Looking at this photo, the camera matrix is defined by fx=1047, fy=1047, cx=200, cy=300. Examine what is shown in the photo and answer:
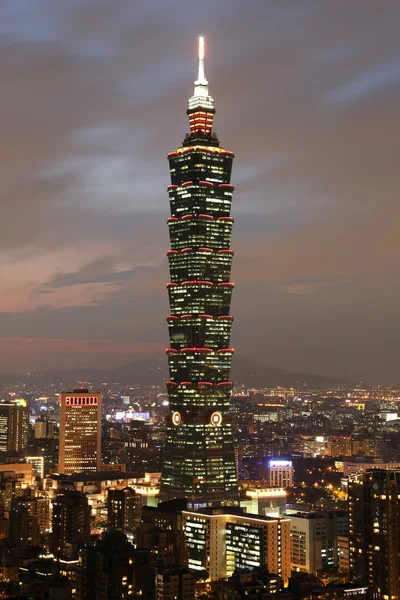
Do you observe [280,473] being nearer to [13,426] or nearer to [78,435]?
[78,435]

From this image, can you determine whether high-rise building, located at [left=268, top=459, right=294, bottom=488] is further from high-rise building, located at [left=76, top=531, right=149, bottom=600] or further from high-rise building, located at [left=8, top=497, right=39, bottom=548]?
high-rise building, located at [left=76, top=531, right=149, bottom=600]

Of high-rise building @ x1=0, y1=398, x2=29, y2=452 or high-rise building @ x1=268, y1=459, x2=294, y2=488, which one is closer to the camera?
high-rise building @ x1=268, y1=459, x2=294, y2=488

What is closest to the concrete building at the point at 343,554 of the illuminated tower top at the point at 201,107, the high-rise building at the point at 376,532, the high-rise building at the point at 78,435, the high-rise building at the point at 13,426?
the high-rise building at the point at 376,532

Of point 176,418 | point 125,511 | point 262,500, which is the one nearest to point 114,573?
point 125,511

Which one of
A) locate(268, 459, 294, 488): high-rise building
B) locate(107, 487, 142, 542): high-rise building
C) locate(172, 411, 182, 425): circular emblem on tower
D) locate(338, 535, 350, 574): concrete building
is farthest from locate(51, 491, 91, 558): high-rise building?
locate(268, 459, 294, 488): high-rise building

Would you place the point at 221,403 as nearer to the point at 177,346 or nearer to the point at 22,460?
the point at 177,346

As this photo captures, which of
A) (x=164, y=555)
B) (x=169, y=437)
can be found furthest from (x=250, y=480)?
(x=164, y=555)
